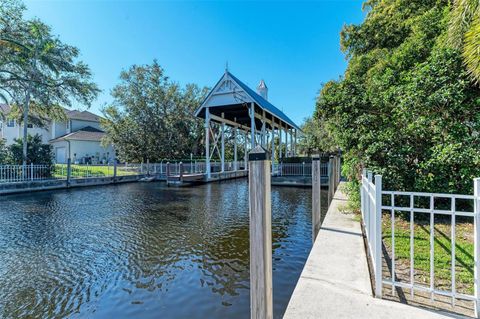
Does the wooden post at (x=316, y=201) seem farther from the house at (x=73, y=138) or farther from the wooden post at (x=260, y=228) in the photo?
the house at (x=73, y=138)

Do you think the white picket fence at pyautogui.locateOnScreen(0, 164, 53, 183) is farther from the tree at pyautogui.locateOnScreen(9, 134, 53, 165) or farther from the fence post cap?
the fence post cap

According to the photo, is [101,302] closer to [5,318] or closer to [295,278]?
[5,318]

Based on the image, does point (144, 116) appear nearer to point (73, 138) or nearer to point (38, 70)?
point (38, 70)

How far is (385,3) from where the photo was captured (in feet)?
33.0

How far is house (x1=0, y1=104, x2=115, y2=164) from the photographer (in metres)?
29.1

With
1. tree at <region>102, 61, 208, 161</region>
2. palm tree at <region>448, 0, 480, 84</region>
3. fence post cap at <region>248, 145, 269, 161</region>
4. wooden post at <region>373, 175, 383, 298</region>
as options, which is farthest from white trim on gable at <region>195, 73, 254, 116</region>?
fence post cap at <region>248, 145, 269, 161</region>

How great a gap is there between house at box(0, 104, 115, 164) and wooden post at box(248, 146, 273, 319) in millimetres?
29613

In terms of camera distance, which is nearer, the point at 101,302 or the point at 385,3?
the point at 101,302

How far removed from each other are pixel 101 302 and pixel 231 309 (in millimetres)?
1776

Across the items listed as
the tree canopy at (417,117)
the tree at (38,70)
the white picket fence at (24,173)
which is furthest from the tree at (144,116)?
the tree canopy at (417,117)

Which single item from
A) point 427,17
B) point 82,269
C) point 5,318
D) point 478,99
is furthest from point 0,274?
point 427,17

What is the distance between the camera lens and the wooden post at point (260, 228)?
187 centimetres

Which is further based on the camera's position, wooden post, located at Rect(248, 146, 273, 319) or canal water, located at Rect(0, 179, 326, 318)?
canal water, located at Rect(0, 179, 326, 318)

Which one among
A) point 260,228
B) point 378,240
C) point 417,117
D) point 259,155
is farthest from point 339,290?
point 417,117
